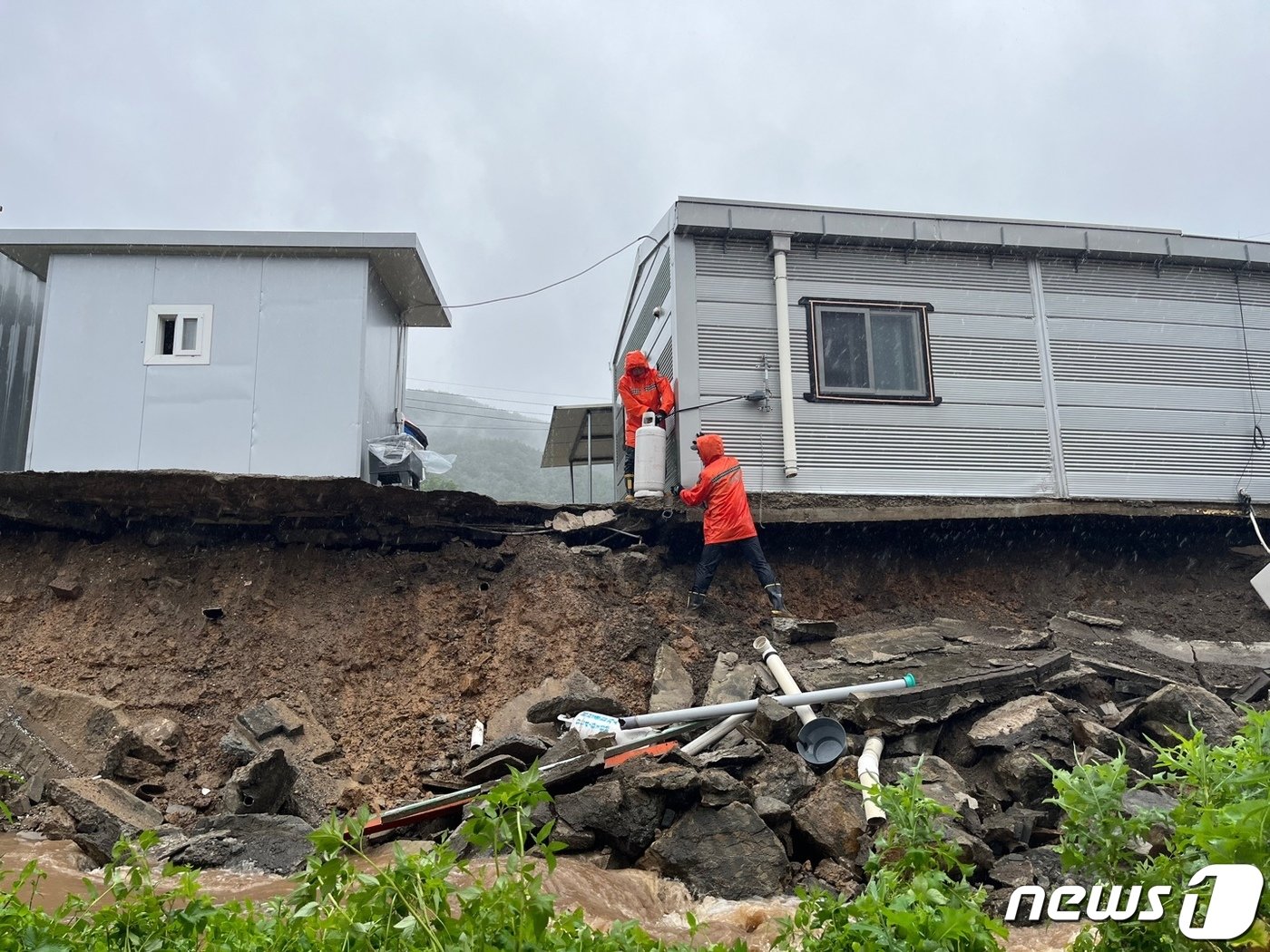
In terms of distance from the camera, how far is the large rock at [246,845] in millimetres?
6598

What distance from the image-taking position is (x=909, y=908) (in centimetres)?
276

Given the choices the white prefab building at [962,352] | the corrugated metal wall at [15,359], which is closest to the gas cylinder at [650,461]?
the white prefab building at [962,352]

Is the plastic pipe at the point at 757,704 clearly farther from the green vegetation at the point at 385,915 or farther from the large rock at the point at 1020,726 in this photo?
the green vegetation at the point at 385,915

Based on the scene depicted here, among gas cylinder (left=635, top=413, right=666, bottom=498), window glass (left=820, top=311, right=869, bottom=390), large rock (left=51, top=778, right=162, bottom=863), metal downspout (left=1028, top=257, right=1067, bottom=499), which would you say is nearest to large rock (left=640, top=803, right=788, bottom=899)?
large rock (left=51, top=778, right=162, bottom=863)

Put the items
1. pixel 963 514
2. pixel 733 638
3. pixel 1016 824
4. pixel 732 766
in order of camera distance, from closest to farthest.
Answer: pixel 1016 824
pixel 732 766
pixel 733 638
pixel 963 514

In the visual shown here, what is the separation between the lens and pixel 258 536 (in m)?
10.5

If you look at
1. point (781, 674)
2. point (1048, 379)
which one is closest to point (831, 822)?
point (781, 674)

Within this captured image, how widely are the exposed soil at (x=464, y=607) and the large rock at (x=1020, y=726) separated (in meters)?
2.06

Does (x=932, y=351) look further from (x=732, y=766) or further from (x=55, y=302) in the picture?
(x=55, y=302)

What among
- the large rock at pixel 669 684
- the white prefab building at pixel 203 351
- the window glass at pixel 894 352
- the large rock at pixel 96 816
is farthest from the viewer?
the window glass at pixel 894 352

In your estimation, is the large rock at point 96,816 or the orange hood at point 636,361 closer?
the large rock at point 96,816

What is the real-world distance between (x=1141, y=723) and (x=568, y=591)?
18.0ft

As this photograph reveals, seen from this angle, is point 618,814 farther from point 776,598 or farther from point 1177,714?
point 1177,714

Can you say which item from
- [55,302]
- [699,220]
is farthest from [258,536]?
[699,220]
